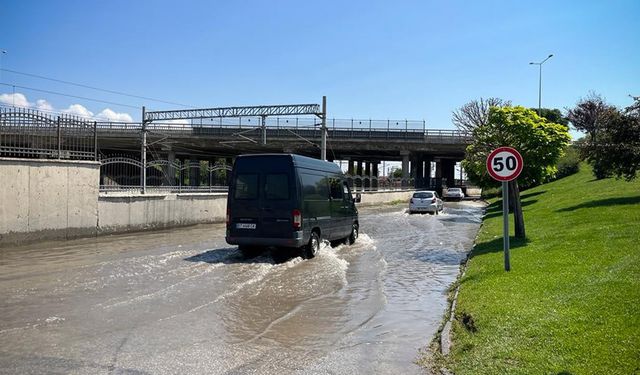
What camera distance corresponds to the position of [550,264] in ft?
31.4

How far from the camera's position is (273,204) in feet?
41.1

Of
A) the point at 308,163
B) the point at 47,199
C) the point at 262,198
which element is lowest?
the point at 47,199

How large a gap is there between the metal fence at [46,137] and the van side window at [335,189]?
24.8ft

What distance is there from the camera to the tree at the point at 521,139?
14.9 meters

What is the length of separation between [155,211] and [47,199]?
560 cm

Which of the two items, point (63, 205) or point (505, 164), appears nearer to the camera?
point (505, 164)

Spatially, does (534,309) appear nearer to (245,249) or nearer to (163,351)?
(163,351)

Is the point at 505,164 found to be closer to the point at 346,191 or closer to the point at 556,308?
the point at 556,308

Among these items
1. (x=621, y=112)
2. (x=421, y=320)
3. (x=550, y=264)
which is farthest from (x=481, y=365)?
(x=621, y=112)

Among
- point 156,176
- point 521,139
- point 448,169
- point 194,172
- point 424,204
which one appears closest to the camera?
point 521,139

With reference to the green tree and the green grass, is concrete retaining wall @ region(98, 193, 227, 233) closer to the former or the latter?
the green grass

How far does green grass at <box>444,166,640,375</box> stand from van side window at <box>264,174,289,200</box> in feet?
14.5

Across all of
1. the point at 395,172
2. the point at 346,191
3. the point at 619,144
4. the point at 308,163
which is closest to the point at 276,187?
the point at 308,163

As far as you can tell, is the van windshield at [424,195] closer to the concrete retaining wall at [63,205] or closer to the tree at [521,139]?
the concrete retaining wall at [63,205]
